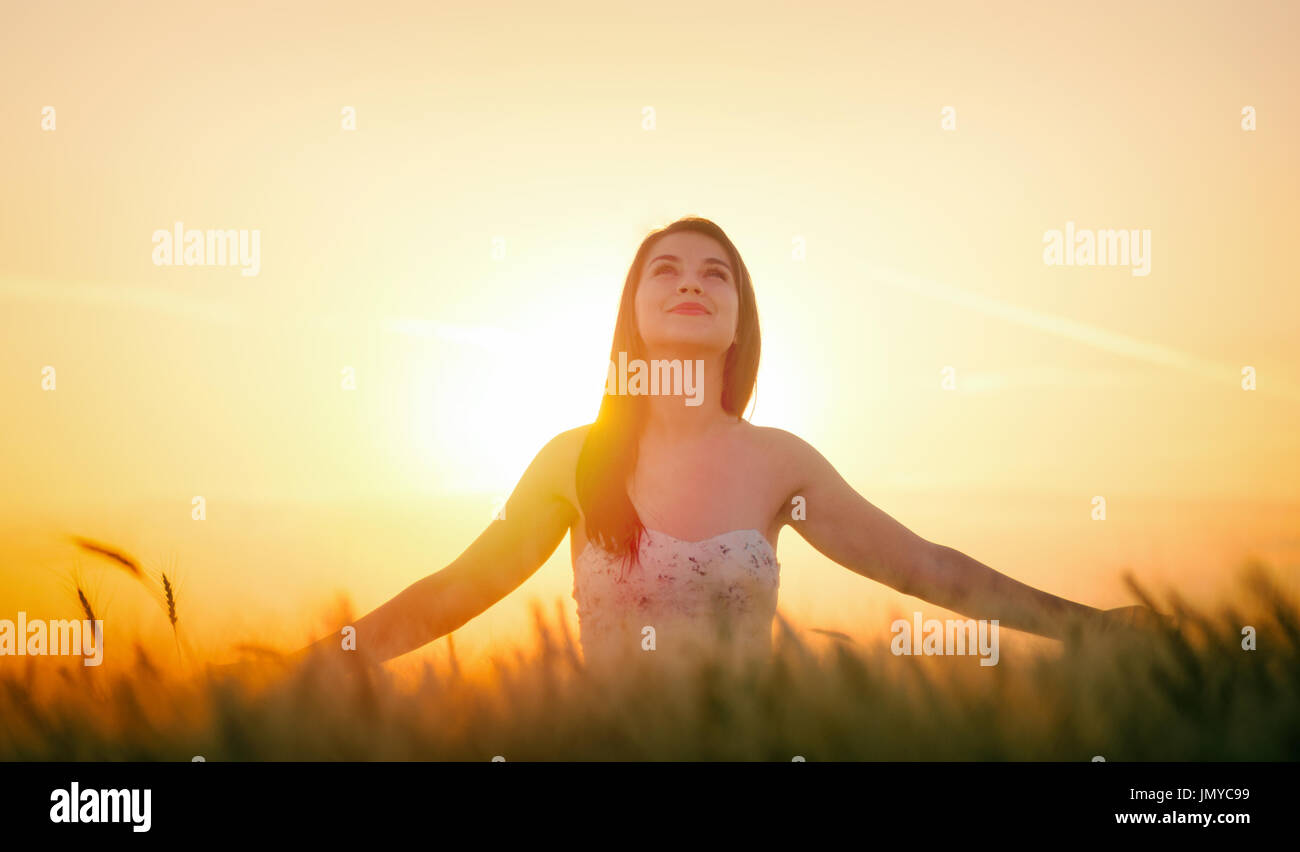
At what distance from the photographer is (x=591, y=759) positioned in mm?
1765

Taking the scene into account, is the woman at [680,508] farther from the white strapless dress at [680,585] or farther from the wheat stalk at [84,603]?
the wheat stalk at [84,603]

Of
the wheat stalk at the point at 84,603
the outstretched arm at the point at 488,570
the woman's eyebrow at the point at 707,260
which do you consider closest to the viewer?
the wheat stalk at the point at 84,603

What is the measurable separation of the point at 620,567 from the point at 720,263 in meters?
1.27

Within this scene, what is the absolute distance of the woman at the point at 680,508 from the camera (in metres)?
3.30

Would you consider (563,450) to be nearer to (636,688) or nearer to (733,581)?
(733,581)

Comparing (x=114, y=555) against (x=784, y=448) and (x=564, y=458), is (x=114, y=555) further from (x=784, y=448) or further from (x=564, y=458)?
(x=784, y=448)

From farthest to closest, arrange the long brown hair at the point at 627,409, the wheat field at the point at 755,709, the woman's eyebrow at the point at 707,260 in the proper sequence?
the woman's eyebrow at the point at 707,260 → the long brown hair at the point at 627,409 → the wheat field at the point at 755,709

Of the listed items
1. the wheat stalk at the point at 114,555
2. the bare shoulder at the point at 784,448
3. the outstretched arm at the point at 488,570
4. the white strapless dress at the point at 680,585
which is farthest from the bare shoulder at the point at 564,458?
the wheat stalk at the point at 114,555

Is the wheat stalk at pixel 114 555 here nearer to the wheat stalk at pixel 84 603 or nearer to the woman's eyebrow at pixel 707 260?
the wheat stalk at pixel 84 603

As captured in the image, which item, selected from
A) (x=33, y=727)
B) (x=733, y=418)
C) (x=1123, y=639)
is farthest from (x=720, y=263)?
(x=33, y=727)

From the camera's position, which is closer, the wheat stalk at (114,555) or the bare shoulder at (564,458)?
the wheat stalk at (114,555)

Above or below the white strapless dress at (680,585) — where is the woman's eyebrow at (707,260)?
above

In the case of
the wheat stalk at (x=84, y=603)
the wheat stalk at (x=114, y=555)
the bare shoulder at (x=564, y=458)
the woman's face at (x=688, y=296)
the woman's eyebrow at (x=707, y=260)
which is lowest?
the wheat stalk at (x=84, y=603)

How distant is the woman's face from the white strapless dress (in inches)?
29.2
